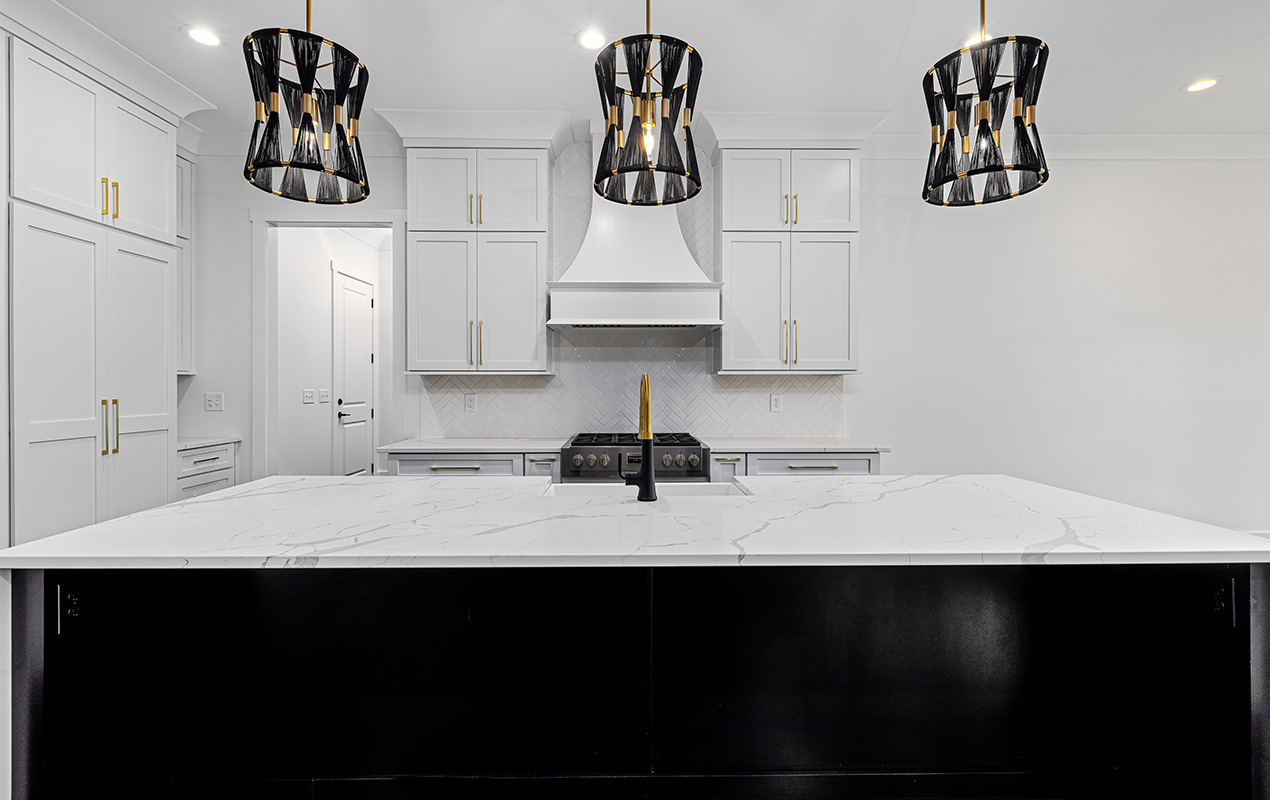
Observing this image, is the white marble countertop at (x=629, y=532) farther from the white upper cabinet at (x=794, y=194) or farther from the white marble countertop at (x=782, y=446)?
the white upper cabinet at (x=794, y=194)

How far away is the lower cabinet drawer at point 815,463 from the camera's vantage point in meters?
3.27

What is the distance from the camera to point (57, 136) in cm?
254

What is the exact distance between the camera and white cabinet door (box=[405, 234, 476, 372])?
11.3 ft

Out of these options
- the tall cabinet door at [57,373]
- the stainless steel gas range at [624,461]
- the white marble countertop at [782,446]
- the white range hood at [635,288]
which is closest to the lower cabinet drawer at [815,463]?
the white marble countertop at [782,446]

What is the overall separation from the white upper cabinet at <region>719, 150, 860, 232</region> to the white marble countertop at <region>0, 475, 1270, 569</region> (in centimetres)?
205

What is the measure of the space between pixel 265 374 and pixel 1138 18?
4.60m

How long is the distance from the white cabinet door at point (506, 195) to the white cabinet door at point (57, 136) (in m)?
1.64

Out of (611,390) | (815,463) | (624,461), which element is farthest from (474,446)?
(815,463)

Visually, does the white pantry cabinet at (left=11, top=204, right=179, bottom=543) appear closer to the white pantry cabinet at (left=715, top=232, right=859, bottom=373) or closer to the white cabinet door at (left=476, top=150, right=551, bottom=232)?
the white cabinet door at (left=476, top=150, right=551, bottom=232)

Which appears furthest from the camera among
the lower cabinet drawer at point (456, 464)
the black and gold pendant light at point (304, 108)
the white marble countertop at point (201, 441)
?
the white marble countertop at point (201, 441)

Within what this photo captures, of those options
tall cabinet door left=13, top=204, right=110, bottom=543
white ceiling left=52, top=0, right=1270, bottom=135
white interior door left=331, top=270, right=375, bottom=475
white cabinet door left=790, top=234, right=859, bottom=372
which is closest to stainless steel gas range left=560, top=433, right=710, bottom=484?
white cabinet door left=790, top=234, right=859, bottom=372

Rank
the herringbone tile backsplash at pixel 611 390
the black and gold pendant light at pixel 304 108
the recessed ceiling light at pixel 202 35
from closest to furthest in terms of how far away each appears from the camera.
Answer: the black and gold pendant light at pixel 304 108 → the recessed ceiling light at pixel 202 35 → the herringbone tile backsplash at pixel 611 390

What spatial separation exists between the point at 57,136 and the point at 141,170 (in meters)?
0.45

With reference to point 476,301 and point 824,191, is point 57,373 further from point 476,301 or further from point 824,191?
point 824,191
